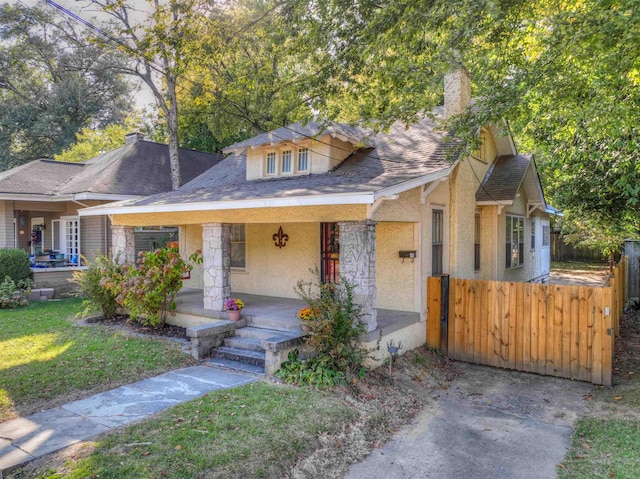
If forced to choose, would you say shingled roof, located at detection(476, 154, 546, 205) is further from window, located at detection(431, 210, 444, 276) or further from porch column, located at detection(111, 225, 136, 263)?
porch column, located at detection(111, 225, 136, 263)

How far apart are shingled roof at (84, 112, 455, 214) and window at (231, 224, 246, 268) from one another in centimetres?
130

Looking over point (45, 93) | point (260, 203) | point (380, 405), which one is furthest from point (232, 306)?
point (45, 93)

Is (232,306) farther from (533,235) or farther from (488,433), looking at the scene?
(533,235)

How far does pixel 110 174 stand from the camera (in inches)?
600

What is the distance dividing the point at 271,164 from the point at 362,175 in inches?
121

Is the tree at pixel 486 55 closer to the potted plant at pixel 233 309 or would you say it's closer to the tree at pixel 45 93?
the potted plant at pixel 233 309

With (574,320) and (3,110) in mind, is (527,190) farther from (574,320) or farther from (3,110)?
(3,110)

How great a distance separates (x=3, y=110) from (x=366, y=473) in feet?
114

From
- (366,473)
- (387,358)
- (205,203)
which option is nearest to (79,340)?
(205,203)

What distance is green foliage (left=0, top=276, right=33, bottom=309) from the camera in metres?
11.2

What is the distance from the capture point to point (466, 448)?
4855mm

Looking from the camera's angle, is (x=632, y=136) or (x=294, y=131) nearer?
(x=632, y=136)

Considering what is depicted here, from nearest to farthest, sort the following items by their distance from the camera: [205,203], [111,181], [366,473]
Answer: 1. [366,473]
2. [205,203]
3. [111,181]

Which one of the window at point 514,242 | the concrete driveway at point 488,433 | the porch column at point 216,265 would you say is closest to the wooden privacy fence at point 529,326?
the concrete driveway at point 488,433
